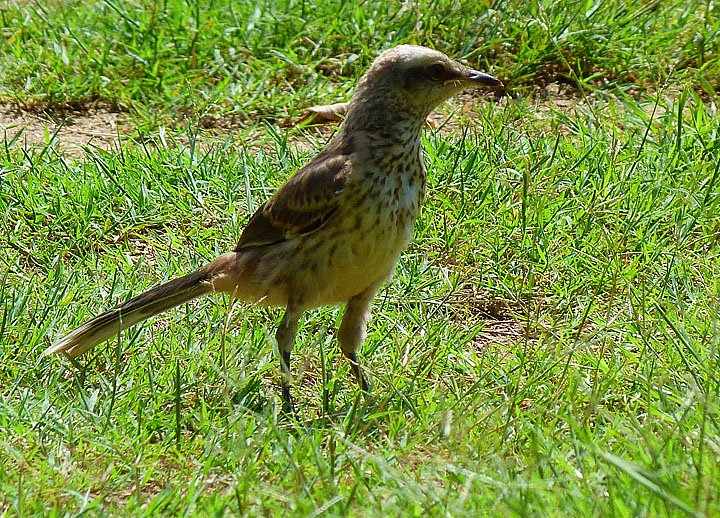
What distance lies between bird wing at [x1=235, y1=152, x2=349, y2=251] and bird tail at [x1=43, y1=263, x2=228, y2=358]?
267 millimetres

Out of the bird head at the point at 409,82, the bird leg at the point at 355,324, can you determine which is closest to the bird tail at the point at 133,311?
the bird leg at the point at 355,324

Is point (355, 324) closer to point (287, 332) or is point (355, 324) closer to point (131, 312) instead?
point (287, 332)

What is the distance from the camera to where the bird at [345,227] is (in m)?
4.79

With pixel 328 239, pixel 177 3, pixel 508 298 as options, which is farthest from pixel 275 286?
pixel 177 3

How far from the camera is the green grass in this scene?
3.93 m

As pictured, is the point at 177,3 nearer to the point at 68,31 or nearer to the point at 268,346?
the point at 68,31

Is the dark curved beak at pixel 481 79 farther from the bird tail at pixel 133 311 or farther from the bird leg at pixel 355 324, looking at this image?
the bird tail at pixel 133 311

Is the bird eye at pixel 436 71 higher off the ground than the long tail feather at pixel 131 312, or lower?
higher

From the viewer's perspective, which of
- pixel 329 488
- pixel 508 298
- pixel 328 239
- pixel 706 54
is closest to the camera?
pixel 329 488

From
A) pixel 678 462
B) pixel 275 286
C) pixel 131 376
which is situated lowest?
pixel 131 376

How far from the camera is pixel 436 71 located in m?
5.05

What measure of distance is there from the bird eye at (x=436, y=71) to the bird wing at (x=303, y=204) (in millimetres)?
523

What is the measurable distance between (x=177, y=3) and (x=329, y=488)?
4936 mm

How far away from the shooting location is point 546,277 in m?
5.78
